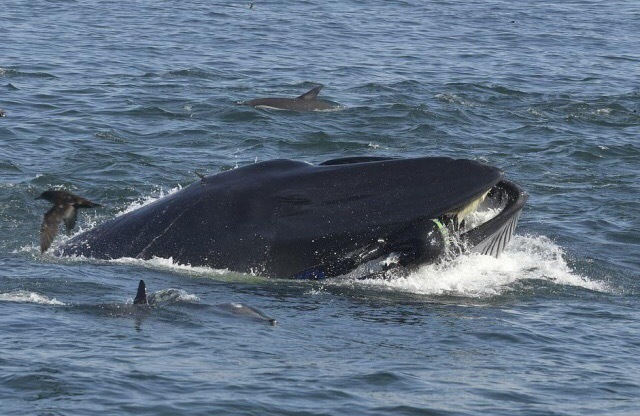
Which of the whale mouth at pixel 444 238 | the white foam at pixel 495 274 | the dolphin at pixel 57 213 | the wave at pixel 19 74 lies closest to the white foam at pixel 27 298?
the dolphin at pixel 57 213

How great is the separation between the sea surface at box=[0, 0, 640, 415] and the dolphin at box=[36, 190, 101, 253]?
0.31 m

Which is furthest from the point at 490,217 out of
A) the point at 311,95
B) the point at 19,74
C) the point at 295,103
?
the point at 19,74

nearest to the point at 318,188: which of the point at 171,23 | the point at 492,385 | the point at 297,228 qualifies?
the point at 297,228

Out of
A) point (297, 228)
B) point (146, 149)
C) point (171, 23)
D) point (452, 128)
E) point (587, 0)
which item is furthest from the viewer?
point (587, 0)

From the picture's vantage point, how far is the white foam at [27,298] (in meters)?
13.7

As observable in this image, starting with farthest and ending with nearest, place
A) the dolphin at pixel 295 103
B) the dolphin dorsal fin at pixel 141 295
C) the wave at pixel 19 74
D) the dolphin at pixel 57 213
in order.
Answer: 1. the wave at pixel 19 74
2. the dolphin at pixel 295 103
3. the dolphin at pixel 57 213
4. the dolphin dorsal fin at pixel 141 295

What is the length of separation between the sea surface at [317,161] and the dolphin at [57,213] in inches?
12.4

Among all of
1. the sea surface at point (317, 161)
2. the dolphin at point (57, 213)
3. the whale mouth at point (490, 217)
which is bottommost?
the sea surface at point (317, 161)

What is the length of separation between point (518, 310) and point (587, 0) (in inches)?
1476

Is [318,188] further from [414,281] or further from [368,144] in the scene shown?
[368,144]

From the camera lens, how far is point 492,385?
1178cm

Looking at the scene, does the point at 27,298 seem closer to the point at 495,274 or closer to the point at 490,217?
the point at 490,217

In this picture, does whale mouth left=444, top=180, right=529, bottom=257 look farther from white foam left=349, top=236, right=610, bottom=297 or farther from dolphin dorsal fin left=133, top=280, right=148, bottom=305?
dolphin dorsal fin left=133, top=280, right=148, bottom=305

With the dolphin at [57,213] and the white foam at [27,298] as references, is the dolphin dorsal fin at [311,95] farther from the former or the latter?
the white foam at [27,298]
